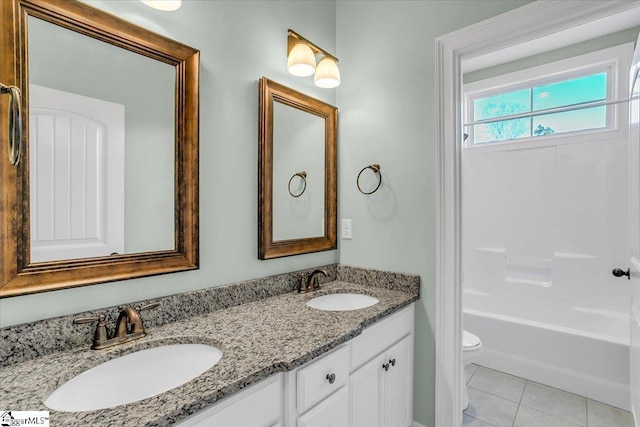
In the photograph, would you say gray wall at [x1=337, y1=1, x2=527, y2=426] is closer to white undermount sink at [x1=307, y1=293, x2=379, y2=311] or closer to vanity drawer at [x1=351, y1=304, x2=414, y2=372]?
vanity drawer at [x1=351, y1=304, x2=414, y2=372]

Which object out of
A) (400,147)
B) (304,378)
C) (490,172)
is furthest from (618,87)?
(304,378)

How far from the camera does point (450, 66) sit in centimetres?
161

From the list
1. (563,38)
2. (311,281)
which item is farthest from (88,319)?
(563,38)

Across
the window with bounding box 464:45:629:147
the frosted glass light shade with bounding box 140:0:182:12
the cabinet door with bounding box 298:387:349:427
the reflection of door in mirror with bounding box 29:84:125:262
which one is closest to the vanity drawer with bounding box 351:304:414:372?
the cabinet door with bounding box 298:387:349:427

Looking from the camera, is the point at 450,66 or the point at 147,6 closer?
the point at 147,6

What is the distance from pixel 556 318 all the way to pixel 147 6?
11.9 feet

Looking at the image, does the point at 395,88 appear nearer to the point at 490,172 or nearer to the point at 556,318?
the point at 490,172

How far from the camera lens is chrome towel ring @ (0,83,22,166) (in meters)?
0.82

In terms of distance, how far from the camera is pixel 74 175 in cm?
102

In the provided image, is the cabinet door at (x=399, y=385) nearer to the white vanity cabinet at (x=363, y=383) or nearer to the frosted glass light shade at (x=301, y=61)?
the white vanity cabinet at (x=363, y=383)

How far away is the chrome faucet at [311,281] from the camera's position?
68.4 inches

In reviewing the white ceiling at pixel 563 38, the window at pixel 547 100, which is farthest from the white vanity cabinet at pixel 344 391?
the window at pixel 547 100

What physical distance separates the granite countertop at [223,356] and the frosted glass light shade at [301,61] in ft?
3.81

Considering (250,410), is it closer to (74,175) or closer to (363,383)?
(363,383)
